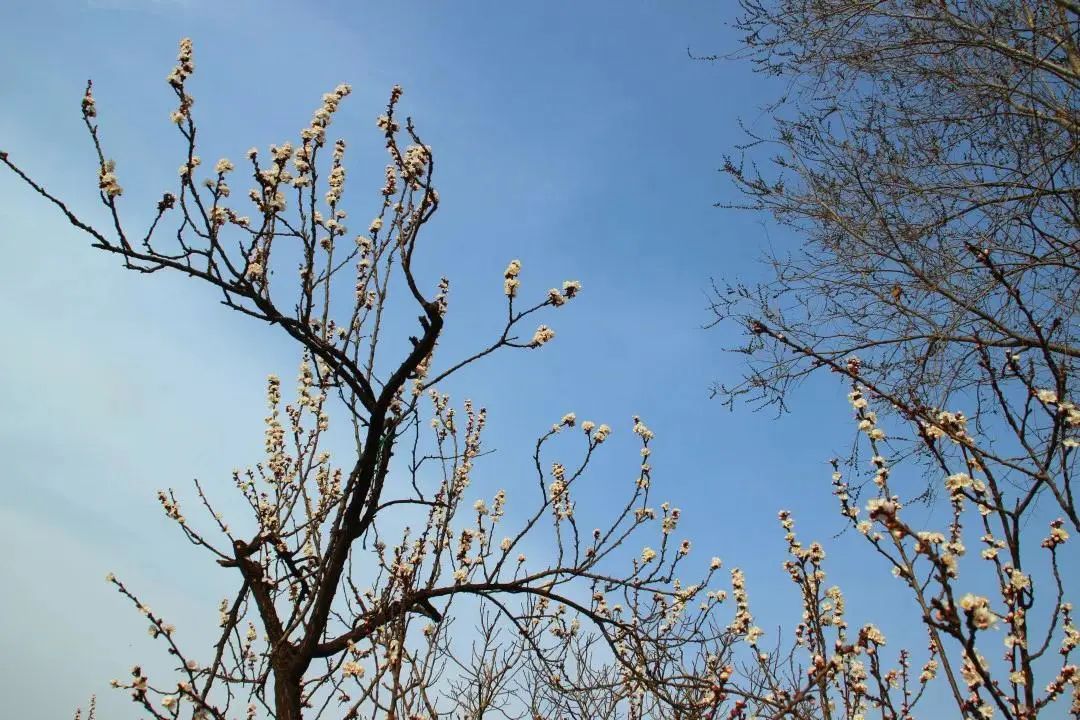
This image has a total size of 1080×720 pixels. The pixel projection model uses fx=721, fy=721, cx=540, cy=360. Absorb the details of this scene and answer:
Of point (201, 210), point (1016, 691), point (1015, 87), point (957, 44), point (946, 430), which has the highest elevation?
point (957, 44)

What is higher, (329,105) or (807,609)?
(329,105)

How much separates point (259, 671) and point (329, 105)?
107 inches

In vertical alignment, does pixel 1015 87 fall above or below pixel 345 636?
above

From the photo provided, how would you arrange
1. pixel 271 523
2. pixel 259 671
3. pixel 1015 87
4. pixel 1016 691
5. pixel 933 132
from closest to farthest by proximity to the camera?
pixel 1016 691 < pixel 259 671 < pixel 271 523 < pixel 1015 87 < pixel 933 132

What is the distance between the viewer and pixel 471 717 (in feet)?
19.0

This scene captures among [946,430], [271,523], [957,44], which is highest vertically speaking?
[957,44]

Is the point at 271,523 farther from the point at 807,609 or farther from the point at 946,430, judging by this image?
the point at 946,430

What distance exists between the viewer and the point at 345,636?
3178 millimetres

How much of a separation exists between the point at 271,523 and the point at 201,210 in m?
1.72

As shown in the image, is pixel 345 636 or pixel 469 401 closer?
pixel 345 636

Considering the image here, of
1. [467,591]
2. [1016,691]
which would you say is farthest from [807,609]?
[467,591]

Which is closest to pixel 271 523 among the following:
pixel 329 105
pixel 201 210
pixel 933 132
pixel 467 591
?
pixel 467 591

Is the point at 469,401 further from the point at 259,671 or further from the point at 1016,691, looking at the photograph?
the point at 1016,691

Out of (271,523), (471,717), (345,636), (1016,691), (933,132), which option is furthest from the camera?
(471,717)
